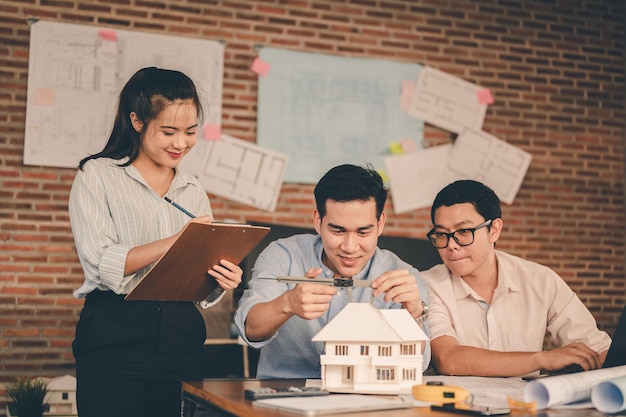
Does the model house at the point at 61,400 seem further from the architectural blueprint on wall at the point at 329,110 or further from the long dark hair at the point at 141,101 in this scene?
the long dark hair at the point at 141,101

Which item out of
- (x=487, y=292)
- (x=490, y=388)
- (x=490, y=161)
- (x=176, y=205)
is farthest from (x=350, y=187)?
(x=490, y=161)

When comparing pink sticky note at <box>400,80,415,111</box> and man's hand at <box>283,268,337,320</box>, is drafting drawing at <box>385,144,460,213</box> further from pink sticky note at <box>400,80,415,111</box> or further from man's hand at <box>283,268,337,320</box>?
man's hand at <box>283,268,337,320</box>

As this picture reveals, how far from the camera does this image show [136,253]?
2.07m

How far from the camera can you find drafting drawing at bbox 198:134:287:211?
16.2ft

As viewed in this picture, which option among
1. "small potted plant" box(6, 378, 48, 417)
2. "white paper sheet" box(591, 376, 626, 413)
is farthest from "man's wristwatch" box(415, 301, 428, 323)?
"small potted plant" box(6, 378, 48, 417)

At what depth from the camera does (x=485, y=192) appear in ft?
9.20

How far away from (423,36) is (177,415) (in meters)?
3.99

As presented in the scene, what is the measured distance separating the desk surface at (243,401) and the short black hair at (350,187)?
0.57m

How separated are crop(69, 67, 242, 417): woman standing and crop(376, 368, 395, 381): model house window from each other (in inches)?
22.0

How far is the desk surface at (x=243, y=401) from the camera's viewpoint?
4.75ft

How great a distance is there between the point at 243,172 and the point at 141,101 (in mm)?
2757

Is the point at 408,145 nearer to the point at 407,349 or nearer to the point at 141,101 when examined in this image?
the point at 141,101

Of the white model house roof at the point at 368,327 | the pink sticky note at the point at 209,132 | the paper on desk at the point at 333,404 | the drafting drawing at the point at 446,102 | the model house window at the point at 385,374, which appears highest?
the drafting drawing at the point at 446,102

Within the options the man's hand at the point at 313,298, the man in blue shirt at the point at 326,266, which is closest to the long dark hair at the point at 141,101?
the man in blue shirt at the point at 326,266
